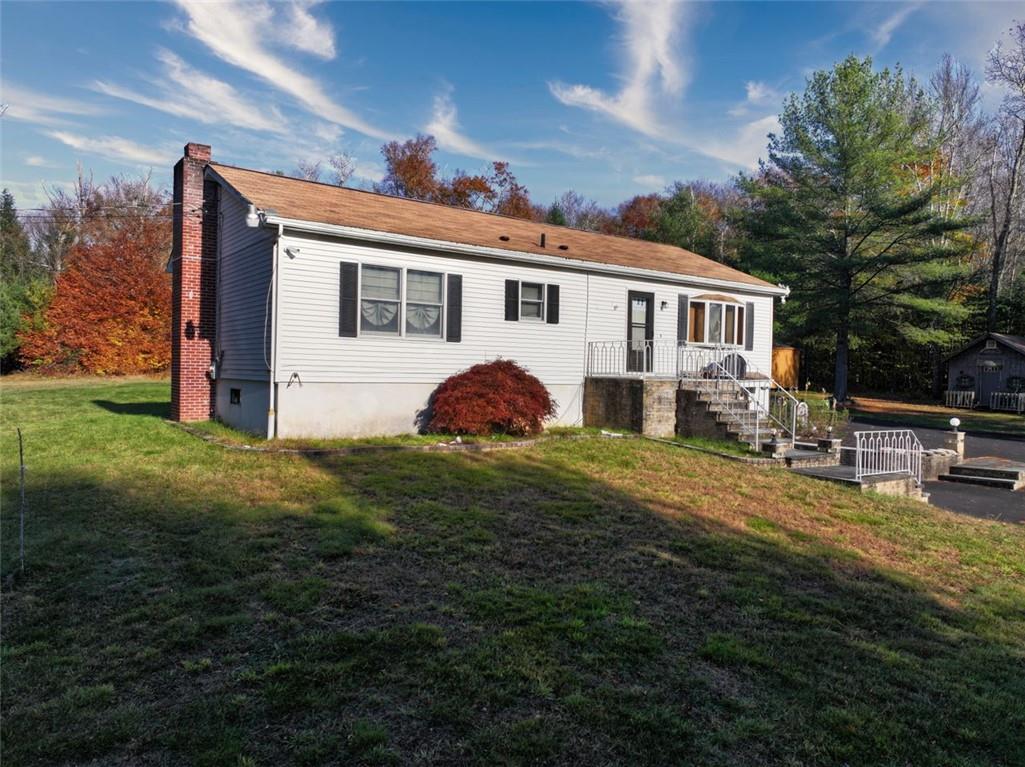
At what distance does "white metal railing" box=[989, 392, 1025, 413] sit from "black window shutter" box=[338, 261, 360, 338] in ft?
81.4

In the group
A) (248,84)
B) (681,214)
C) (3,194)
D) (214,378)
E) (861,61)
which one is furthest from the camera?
(3,194)

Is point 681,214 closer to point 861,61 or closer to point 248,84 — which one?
point 861,61

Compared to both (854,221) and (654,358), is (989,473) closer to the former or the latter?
(654,358)

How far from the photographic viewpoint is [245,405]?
36.9ft

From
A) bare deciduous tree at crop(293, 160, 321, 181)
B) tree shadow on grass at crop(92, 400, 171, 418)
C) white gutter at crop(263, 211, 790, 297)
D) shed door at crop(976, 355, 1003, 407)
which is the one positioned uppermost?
bare deciduous tree at crop(293, 160, 321, 181)

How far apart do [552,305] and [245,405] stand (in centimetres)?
621

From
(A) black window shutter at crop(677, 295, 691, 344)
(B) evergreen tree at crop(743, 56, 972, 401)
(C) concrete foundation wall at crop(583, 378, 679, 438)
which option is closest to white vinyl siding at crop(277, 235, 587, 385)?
(C) concrete foundation wall at crop(583, 378, 679, 438)

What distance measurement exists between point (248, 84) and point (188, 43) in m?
2.56

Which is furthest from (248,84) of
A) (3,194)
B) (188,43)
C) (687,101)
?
(3,194)

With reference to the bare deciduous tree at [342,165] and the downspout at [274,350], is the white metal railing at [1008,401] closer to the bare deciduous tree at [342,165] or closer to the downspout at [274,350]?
the downspout at [274,350]

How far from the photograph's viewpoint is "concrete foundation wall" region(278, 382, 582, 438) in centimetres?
1022

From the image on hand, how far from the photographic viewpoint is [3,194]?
50156 mm

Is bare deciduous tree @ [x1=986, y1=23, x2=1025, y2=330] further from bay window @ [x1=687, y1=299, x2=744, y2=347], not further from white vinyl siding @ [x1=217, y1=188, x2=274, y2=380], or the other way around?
white vinyl siding @ [x1=217, y1=188, x2=274, y2=380]

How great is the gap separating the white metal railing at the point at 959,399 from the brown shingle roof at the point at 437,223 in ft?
48.8
